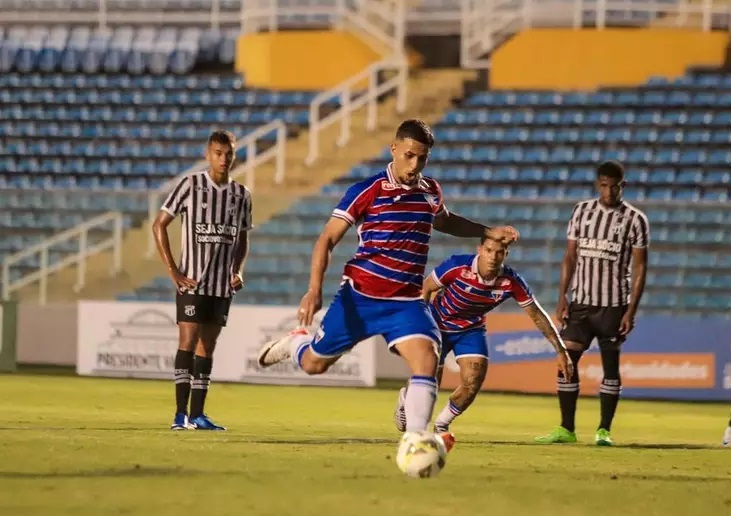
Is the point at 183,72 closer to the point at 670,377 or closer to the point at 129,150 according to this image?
the point at 129,150

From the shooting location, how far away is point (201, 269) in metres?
11.1

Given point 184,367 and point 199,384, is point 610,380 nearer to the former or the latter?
point 199,384

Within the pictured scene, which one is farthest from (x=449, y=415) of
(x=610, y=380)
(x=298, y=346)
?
(x=298, y=346)

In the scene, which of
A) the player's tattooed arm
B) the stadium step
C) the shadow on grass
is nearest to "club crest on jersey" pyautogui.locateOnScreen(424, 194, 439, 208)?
the shadow on grass

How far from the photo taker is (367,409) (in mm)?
14906

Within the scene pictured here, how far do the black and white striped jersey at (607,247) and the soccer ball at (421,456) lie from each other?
4.01 metres

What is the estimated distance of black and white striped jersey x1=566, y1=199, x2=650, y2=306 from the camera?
11516 millimetres

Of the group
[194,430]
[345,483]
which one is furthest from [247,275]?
[345,483]

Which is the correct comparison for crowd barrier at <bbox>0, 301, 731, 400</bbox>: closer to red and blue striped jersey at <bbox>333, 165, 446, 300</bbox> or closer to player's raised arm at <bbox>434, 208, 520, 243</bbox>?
player's raised arm at <bbox>434, 208, 520, 243</bbox>

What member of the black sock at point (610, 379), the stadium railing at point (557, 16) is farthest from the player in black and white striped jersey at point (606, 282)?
the stadium railing at point (557, 16)

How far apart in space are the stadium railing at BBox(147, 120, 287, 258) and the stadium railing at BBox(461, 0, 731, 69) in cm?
344

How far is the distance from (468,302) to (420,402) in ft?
9.10

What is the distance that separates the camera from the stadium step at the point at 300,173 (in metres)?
20.8

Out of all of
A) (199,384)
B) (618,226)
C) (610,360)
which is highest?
(618,226)
